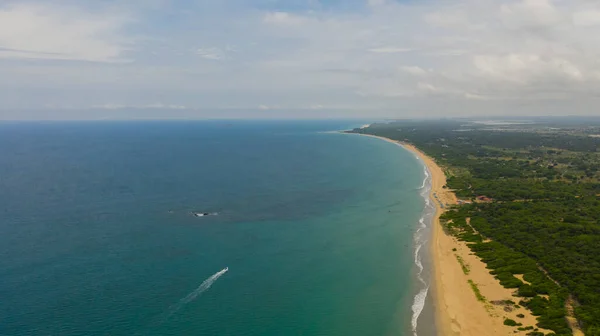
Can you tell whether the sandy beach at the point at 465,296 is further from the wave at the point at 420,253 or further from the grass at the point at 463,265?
the wave at the point at 420,253

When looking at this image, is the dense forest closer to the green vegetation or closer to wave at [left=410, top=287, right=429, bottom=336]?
the green vegetation

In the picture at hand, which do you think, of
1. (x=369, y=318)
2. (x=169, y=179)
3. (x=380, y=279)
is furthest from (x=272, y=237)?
(x=169, y=179)

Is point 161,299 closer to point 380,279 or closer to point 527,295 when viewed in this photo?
point 380,279

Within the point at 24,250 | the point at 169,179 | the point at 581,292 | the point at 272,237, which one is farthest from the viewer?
the point at 169,179

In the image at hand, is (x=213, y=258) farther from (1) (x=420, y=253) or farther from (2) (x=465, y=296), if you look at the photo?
(2) (x=465, y=296)

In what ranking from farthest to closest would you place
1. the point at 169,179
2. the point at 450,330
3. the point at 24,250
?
the point at 169,179 < the point at 24,250 < the point at 450,330

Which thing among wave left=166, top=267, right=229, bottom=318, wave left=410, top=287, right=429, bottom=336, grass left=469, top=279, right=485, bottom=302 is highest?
wave left=166, top=267, right=229, bottom=318

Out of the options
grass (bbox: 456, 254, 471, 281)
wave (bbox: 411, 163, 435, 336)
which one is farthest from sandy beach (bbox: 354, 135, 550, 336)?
wave (bbox: 411, 163, 435, 336)
